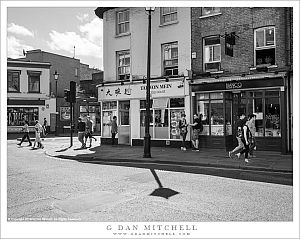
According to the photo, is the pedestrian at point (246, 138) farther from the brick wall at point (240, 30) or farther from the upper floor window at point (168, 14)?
the upper floor window at point (168, 14)

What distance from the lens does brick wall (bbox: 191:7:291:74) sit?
1317 cm

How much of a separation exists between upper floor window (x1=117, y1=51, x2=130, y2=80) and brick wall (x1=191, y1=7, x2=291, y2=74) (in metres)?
4.32

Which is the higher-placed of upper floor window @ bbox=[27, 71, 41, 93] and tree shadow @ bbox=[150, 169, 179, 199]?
upper floor window @ bbox=[27, 71, 41, 93]

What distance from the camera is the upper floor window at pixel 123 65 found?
18.1 m

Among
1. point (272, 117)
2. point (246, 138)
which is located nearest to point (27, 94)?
point (272, 117)

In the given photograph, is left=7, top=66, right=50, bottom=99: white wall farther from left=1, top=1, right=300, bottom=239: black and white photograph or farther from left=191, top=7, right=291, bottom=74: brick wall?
left=191, top=7, right=291, bottom=74: brick wall

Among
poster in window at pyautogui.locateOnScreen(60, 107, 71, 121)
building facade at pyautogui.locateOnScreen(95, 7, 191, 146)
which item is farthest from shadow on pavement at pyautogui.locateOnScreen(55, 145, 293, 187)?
poster in window at pyautogui.locateOnScreen(60, 107, 71, 121)

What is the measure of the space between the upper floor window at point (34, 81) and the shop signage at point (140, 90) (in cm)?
1714

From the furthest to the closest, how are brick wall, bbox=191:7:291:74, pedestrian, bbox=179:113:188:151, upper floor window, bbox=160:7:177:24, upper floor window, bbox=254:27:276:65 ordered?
upper floor window, bbox=160:7:177:24 < pedestrian, bbox=179:113:188:151 < upper floor window, bbox=254:27:276:65 < brick wall, bbox=191:7:291:74

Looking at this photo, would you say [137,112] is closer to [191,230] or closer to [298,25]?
[298,25]

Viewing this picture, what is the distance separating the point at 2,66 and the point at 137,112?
1245 centimetres

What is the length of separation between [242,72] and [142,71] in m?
5.80

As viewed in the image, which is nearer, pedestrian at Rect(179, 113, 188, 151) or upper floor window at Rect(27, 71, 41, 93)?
pedestrian at Rect(179, 113, 188, 151)

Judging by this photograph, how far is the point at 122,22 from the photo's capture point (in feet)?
59.6
